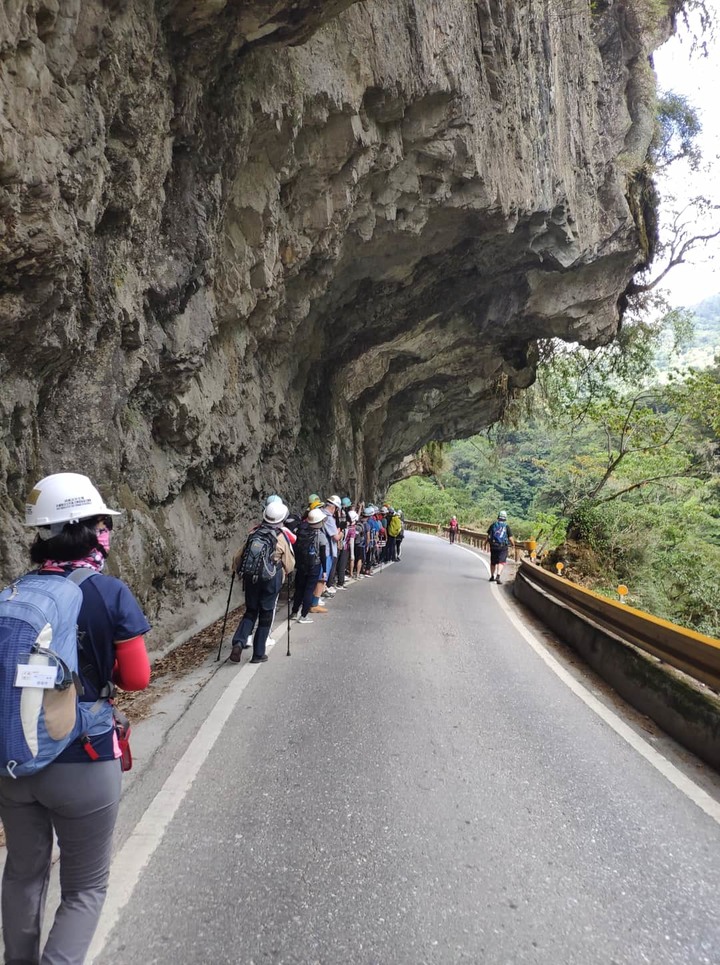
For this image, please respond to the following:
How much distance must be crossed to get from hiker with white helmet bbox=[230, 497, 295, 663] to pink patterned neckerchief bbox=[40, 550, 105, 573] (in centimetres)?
463

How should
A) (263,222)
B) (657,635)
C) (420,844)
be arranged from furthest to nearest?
(263,222) → (657,635) → (420,844)

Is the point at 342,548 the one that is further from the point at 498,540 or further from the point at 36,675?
the point at 36,675

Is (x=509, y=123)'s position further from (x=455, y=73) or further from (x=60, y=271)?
(x=60, y=271)

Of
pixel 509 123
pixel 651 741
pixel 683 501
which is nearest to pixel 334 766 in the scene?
pixel 651 741

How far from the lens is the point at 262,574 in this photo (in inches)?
279

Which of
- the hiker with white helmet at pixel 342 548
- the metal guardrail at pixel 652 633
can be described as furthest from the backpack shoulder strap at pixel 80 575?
the hiker with white helmet at pixel 342 548

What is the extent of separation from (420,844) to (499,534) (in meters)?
14.5

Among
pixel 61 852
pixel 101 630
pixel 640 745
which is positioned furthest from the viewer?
pixel 640 745

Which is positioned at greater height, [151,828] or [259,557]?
[259,557]

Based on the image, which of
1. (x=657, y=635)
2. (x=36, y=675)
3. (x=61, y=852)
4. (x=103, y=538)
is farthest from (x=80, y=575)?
(x=657, y=635)

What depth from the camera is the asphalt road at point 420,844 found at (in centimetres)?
277

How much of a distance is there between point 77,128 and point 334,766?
210 inches

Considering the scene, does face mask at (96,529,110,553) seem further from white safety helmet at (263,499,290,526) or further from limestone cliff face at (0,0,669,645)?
white safety helmet at (263,499,290,526)

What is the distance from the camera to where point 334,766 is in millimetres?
4500
